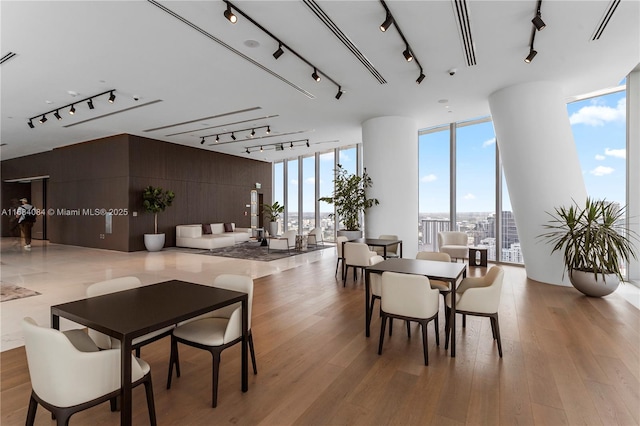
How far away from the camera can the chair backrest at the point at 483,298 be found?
10.1 feet

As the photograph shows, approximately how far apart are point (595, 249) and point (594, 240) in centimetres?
17

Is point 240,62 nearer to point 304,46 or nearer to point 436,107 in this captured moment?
point 304,46

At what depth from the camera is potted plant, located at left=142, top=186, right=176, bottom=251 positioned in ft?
33.0

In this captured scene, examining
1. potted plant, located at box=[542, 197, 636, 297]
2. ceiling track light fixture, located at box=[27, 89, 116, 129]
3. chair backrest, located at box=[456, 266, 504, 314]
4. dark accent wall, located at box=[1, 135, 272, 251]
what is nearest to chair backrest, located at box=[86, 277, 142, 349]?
chair backrest, located at box=[456, 266, 504, 314]

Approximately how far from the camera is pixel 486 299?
3.08 metres

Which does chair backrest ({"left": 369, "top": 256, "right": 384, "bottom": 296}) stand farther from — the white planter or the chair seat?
the white planter

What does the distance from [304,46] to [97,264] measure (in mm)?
7037

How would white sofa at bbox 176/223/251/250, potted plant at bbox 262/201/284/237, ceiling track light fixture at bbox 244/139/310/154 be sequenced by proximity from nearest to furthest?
white sofa at bbox 176/223/251/250
ceiling track light fixture at bbox 244/139/310/154
potted plant at bbox 262/201/284/237

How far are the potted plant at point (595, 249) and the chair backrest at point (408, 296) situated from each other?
143 inches

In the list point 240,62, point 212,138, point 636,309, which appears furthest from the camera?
point 212,138

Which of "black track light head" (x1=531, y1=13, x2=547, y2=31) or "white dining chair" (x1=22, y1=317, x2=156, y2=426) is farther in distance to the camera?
"black track light head" (x1=531, y1=13, x2=547, y2=31)

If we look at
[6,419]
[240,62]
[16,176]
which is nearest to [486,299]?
[6,419]

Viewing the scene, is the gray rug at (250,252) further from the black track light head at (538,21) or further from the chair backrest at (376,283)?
the black track light head at (538,21)

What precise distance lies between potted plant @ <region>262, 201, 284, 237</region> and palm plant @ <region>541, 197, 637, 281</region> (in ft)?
33.5
